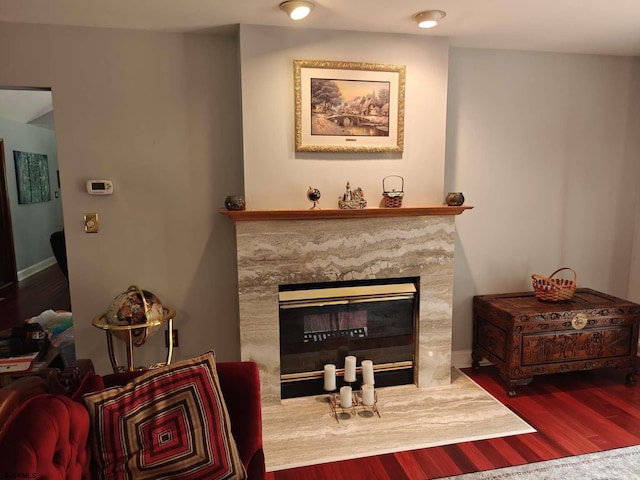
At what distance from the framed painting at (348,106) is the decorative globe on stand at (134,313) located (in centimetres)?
129

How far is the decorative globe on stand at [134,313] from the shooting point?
257 cm

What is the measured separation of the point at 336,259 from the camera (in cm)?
289

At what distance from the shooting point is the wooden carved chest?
2982mm

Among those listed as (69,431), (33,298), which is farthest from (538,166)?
(33,298)

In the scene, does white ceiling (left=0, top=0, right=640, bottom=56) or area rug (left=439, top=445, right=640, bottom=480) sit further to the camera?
white ceiling (left=0, top=0, right=640, bottom=56)

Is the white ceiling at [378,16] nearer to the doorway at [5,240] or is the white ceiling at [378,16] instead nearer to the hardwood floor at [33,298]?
the hardwood floor at [33,298]

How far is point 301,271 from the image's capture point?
9.37 feet

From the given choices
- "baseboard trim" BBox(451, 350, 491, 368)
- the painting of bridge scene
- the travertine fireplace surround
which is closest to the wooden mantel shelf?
the travertine fireplace surround

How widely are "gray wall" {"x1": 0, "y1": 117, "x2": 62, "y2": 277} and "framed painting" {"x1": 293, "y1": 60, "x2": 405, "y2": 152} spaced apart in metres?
5.10

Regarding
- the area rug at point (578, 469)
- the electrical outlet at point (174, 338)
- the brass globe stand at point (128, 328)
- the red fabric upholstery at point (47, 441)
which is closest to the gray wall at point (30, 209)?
the electrical outlet at point (174, 338)

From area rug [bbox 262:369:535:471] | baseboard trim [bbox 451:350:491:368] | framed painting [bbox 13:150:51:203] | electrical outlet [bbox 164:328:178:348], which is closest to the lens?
area rug [bbox 262:369:535:471]

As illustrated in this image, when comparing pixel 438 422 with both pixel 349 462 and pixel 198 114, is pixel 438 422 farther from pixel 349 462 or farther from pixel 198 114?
pixel 198 114

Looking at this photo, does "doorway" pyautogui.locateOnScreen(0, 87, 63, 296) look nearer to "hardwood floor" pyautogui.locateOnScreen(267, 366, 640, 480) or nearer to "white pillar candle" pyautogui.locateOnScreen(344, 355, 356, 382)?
"white pillar candle" pyautogui.locateOnScreen(344, 355, 356, 382)

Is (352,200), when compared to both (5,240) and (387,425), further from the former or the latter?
(5,240)
